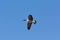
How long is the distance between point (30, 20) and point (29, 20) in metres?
0.29

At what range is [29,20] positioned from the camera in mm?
36250

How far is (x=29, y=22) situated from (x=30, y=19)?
1.45 metres

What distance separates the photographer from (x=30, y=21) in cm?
3641

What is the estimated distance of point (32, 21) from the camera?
3509 centimetres

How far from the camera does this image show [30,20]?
118 feet

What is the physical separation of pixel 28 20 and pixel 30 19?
2.31ft

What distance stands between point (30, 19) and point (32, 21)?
32.0 inches

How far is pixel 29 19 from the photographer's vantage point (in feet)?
117

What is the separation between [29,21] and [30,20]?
0.83m

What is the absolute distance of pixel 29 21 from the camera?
3681cm

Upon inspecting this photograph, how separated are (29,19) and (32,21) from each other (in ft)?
3.06
